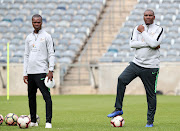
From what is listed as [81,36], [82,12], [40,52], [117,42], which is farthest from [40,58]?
[82,12]

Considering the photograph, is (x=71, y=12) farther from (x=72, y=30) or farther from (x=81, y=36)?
(x=81, y=36)

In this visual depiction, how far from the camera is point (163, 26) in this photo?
20.7m

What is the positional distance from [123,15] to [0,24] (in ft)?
21.4

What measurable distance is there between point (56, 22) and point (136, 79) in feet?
19.8

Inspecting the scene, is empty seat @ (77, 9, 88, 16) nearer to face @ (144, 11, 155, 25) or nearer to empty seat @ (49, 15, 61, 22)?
empty seat @ (49, 15, 61, 22)

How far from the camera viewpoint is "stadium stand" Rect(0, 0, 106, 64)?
66.6 feet

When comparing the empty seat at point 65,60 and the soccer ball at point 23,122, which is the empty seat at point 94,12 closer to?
the empty seat at point 65,60

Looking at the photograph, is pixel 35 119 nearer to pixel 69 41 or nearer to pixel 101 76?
pixel 101 76

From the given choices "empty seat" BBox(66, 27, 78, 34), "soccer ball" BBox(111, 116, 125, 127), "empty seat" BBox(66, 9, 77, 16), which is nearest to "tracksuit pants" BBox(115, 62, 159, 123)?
"soccer ball" BBox(111, 116, 125, 127)

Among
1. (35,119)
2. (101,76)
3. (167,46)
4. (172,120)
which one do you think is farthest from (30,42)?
(167,46)

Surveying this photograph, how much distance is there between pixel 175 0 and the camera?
22.7 meters

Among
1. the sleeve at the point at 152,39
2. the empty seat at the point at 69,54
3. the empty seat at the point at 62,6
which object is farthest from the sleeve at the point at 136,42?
the empty seat at the point at 62,6

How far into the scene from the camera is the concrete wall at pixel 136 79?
58.4 feet

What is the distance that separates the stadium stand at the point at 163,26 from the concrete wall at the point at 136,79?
0.55 meters
